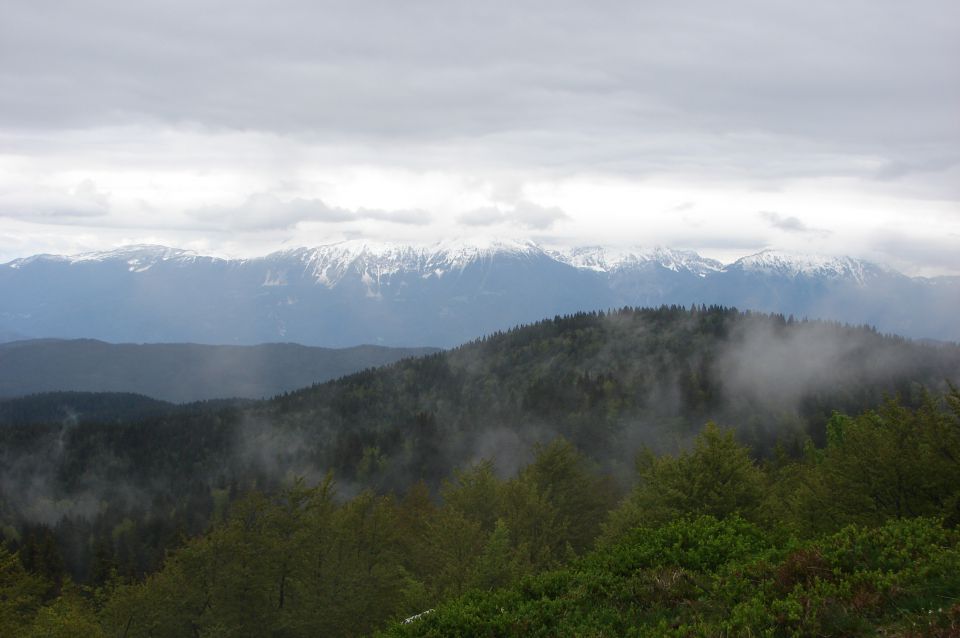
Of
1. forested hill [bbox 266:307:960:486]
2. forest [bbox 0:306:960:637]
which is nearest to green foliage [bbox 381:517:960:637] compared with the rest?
forest [bbox 0:306:960:637]

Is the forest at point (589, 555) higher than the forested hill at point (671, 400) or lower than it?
higher

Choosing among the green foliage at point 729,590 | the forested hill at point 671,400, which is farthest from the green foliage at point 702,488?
the forested hill at point 671,400

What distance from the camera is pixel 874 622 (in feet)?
41.6

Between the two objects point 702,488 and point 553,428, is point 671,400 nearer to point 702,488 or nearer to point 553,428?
point 553,428

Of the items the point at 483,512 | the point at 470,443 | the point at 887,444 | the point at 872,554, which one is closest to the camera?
the point at 872,554

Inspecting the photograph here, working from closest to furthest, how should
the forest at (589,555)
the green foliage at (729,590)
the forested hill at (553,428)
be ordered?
the green foliage at (729,590), the forest at (589,555), the forested hill at (553,428)

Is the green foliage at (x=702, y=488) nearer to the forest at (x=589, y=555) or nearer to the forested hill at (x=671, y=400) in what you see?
the forest at (x=589, y=555)

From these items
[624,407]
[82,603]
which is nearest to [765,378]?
[624,407]

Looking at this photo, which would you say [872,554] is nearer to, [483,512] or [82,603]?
[483,512]

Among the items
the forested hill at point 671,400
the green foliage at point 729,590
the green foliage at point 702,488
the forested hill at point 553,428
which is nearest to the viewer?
the green foliage at point 729,590

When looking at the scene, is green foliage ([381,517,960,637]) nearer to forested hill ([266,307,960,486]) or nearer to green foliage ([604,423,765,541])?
green foliage ([604,423,765,541])

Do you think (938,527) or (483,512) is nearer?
(938,527)

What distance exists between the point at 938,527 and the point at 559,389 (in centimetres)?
15404

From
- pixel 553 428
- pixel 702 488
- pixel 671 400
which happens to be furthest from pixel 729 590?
pixel 671 400
